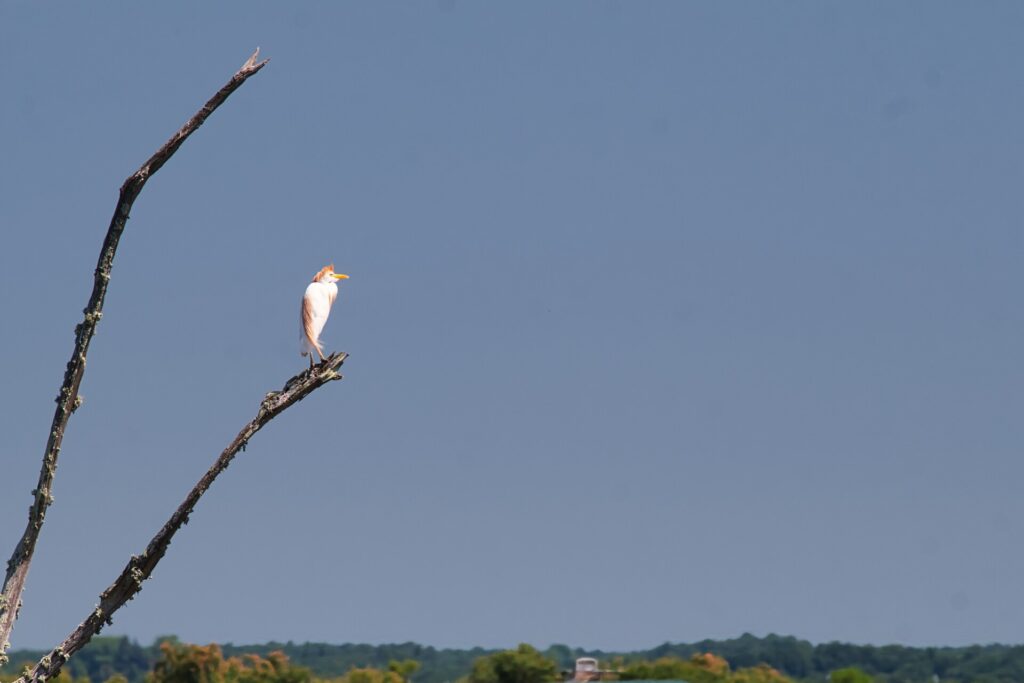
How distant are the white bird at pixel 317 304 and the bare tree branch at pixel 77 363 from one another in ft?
14.6

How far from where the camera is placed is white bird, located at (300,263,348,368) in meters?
15.7

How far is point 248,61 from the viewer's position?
1109 centimetres

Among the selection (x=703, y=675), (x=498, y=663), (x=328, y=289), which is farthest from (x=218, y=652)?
(x=328, y=289)

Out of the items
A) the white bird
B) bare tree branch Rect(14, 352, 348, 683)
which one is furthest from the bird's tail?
bare tree branch Rect(14, 352, 348, 683)

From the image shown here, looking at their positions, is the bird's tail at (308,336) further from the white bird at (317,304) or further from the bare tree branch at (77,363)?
the bare tree branch at (77,363)

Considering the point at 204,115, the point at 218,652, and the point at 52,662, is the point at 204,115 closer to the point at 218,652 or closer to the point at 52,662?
the point at 52,662

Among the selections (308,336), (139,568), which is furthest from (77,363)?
(308,336)

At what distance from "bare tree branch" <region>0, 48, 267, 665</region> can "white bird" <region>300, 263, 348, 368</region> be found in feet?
14.6

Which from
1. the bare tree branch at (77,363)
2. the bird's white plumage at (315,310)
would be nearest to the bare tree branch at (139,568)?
the bare tree branch at (77,363)

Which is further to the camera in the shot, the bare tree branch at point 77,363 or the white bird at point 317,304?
the white bird at point 317,304

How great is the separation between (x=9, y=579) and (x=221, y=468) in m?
1.27

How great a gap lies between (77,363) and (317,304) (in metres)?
5.26

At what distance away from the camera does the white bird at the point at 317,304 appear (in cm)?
1568

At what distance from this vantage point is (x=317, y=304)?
53.1 ft
